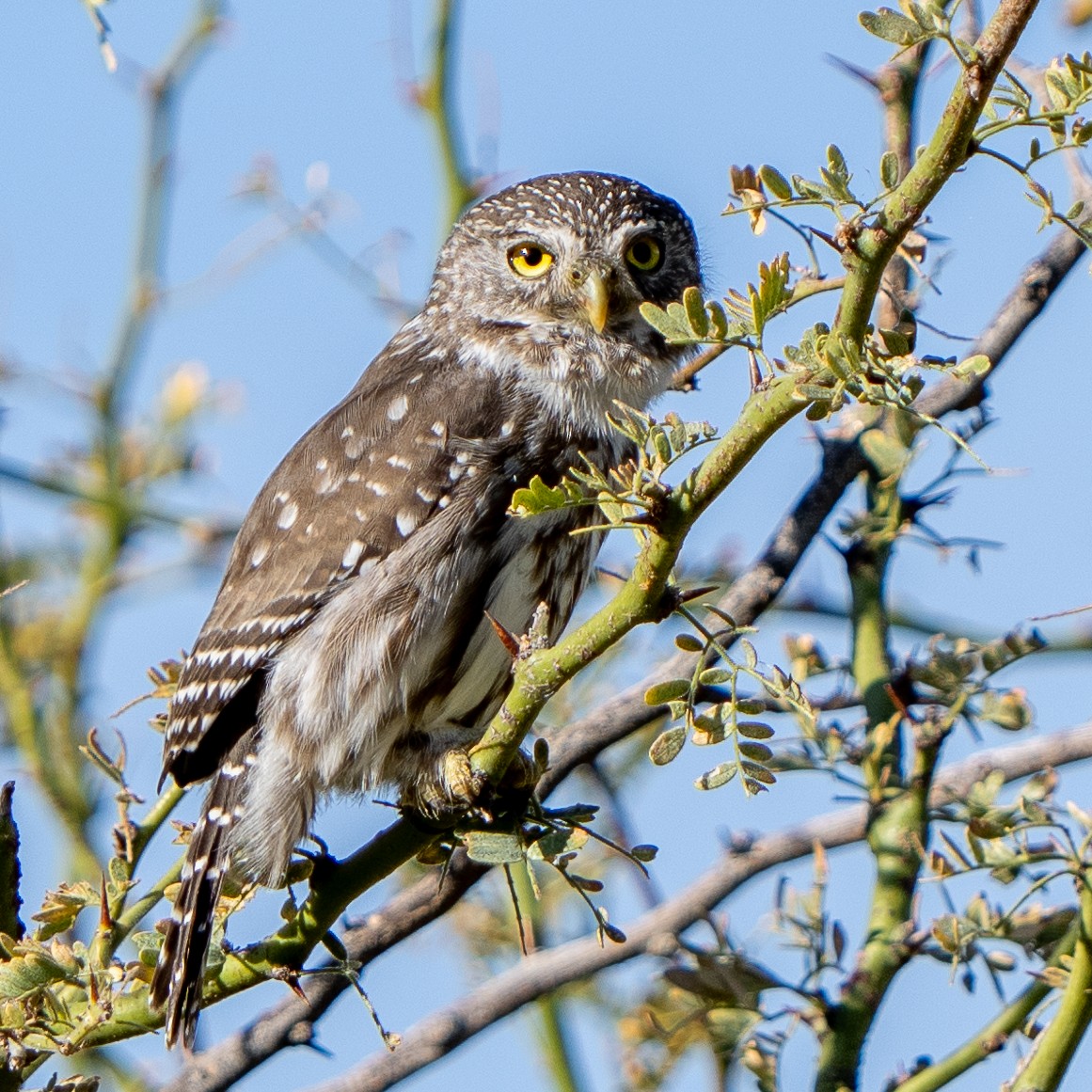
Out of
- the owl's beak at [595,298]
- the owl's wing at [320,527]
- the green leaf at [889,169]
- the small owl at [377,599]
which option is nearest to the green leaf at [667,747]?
the green leaf at [889,169]

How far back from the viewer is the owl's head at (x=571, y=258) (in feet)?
14.5

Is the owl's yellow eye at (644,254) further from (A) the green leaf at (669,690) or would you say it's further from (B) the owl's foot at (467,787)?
(A) the green leaf at (669,690)

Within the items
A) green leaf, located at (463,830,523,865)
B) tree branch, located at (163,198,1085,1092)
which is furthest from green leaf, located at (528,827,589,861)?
tree branch, located at (163,198,1085,1092)

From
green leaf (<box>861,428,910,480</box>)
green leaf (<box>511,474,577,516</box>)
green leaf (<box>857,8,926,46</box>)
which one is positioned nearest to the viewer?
green leaf (<box>857,8,926,46</box>)

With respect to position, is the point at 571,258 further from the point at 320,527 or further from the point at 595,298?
the point at 320,527

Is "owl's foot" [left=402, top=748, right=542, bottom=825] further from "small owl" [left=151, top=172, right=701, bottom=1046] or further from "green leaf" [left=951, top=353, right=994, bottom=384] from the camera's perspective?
"green leaf" [left=951, top=353, right=994, bottom=384]

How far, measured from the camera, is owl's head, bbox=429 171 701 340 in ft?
14.5

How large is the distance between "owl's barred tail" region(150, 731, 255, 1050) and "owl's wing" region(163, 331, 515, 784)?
0.06 meters

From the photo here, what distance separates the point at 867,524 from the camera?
3.41 meters

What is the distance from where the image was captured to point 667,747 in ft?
7.53

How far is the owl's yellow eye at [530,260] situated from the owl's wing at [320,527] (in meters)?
0.60

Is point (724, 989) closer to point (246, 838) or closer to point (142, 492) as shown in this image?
point (246, 838)

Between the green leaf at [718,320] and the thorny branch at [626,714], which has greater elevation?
the thorny branch at [626,714]

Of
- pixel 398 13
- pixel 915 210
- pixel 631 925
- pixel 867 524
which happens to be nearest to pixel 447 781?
pixel 631 925
